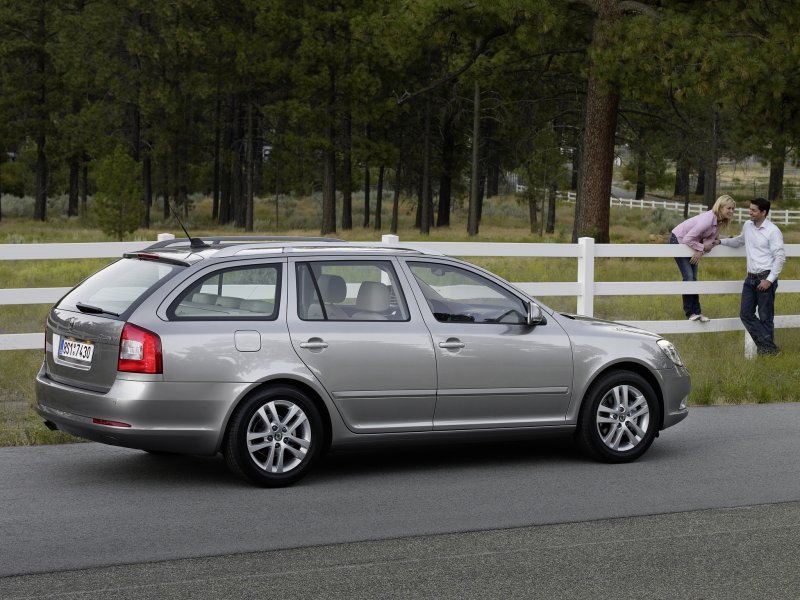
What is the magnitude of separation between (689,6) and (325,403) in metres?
20.1

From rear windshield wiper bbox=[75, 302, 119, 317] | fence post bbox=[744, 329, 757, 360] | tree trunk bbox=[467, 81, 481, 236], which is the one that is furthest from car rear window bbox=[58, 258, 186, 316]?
tree trunk bbox=[467, 81, 481, 236]

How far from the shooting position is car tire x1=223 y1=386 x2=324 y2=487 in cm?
778

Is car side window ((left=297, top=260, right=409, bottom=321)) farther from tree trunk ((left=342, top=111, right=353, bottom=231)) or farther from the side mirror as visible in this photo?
tree trunk ((left=342, top=111, right=353, bottom=231))

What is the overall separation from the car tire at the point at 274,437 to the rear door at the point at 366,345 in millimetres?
235

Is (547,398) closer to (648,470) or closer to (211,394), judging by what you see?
(648,470)

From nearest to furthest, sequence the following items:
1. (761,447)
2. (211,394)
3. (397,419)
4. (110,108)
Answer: (211,394) < (397,419) < (761,447) < (110,108)

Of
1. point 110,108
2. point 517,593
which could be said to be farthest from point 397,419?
point 110,108

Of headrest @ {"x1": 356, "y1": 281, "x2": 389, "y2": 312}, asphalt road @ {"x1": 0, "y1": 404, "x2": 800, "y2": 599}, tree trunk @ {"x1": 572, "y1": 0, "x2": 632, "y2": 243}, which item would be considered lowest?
asphalt road @ {"x1": 0, "y1": 404, "x2": 800, "y2": 599}

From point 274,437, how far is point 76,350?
1.32 metres

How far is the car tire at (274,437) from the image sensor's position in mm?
7781

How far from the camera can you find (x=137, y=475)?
8344mm

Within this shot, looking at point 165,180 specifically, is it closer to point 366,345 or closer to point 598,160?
point 598,160

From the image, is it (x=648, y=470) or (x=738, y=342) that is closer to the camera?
(x=648, y=470)

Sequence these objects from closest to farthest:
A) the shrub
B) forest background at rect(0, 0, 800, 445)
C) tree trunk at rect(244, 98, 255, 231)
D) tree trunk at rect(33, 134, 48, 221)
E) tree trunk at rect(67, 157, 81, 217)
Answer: forest background at rect(0, 0, 800, 445)
the shrub
tree trunk at rect(244, 98, 255, 231)
tree trunk at rect(33, 134, 48, 221)
tree trunk at rect(67, 157, 81, 217)
